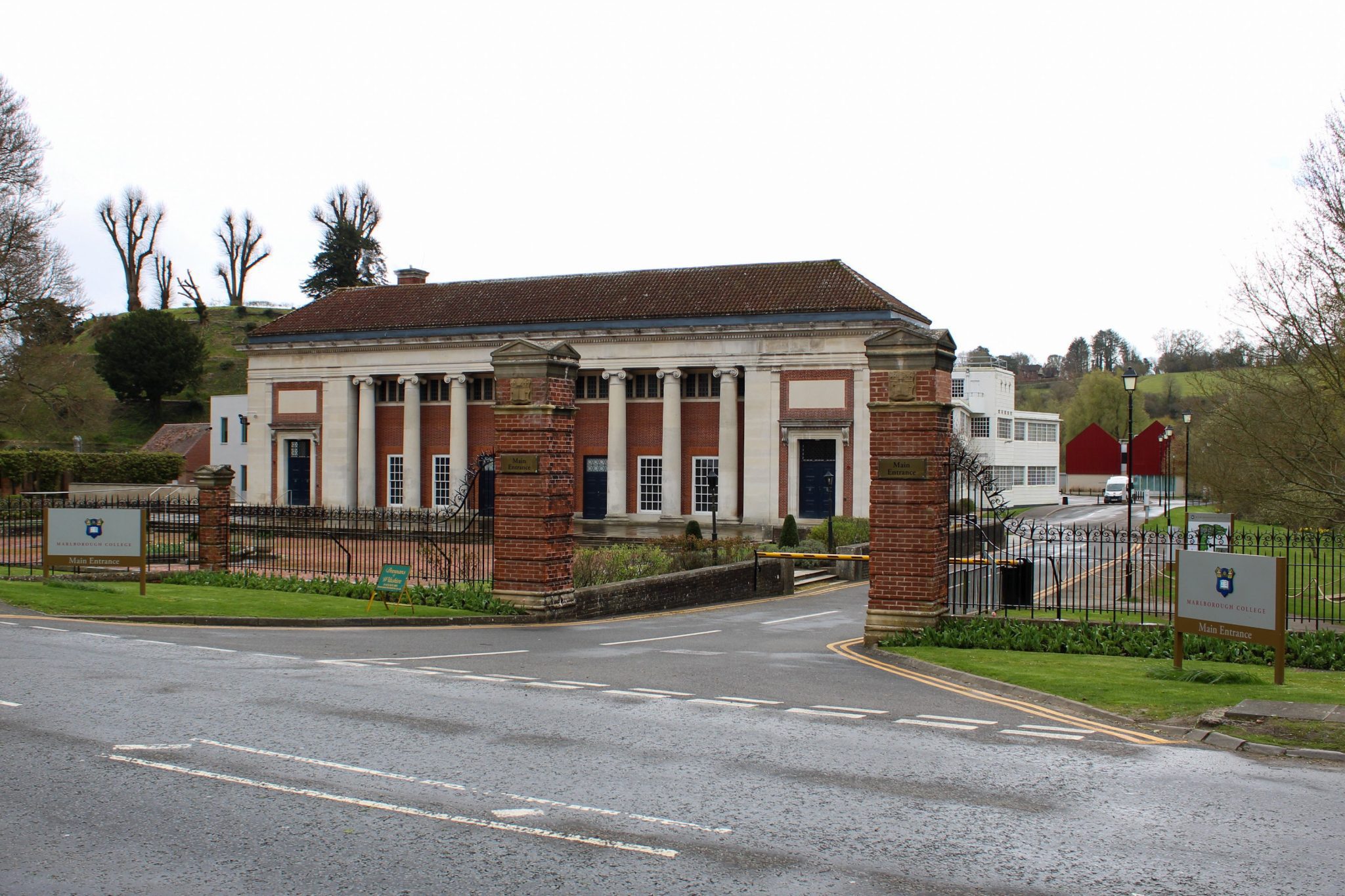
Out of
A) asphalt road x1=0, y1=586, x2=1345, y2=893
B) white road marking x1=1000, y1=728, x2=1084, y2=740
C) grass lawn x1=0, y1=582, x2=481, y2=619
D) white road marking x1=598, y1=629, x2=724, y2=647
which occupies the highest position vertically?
asphalt road x1=0, y1=586, x2=1345, y2=893

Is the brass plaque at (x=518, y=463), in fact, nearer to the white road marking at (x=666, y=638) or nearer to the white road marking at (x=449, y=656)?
the white road marking at (x=666, y=638)

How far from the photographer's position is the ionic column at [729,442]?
44938 mm

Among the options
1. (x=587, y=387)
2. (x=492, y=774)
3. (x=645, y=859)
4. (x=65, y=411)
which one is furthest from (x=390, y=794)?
(x=65, y=411)

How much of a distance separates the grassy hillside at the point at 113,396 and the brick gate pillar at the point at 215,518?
30.5m

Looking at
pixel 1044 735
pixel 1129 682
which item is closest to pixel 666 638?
pixel 1129 682

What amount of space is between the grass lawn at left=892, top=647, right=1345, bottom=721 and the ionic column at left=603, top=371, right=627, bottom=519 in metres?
32.7

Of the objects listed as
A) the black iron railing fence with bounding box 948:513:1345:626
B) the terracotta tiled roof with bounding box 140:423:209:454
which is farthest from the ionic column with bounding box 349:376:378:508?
the black iron railing fence with bounding box 948:513:1345:626

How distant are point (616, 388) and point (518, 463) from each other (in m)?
28.8

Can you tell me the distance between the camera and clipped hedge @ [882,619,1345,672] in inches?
542

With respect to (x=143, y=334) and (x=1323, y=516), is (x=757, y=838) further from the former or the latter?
(x=143, y=334)

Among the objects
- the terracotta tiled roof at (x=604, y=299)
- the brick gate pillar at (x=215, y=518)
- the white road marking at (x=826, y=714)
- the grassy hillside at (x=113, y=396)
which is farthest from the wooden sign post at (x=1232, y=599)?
the grassy hillside at (x=113, y=396)

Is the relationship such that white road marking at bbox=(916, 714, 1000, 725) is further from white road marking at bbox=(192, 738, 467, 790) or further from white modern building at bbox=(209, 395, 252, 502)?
white modern building at bbox=(209, 395, 252, 502)

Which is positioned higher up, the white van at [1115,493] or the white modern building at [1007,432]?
the white modern building at [1007,432]

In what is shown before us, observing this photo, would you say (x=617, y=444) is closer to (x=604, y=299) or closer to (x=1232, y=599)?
(x=604, y=299)
